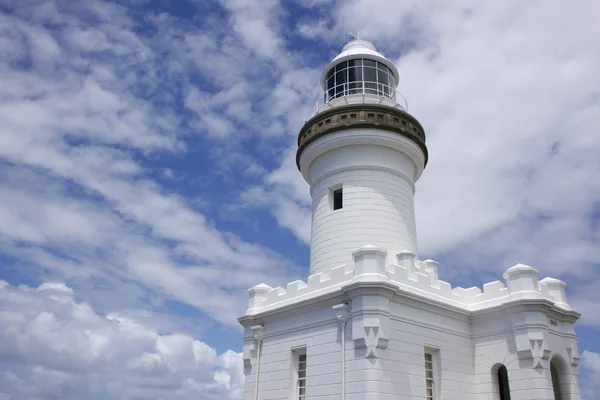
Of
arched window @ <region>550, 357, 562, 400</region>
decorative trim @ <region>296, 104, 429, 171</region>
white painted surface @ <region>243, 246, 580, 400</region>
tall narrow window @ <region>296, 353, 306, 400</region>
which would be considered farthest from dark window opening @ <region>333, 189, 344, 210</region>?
arched window @ <region>550, 357, 562, 400</region>

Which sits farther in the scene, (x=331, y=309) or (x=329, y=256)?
(x=329, y=256)

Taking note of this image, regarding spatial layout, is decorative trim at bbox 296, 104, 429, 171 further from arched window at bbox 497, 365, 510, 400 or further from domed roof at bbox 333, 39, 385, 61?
arched window at bbox 497, 365, 510, 400

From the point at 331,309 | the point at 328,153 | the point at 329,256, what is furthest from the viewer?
the point at 328,153

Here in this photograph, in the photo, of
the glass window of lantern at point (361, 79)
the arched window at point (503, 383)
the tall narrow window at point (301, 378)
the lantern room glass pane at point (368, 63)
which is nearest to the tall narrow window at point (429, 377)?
the arched window at point (503, 383)

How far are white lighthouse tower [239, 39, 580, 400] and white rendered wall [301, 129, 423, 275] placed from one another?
4 cm

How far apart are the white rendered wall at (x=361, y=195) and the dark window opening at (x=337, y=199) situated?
0.20 m

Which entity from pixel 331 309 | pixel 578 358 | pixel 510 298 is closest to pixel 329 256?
pixel 331 309

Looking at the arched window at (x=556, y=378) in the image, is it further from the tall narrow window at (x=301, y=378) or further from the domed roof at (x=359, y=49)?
the domed roof at (x=359, y=49)

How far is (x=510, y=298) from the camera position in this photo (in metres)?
14.8

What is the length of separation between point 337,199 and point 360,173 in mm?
1298

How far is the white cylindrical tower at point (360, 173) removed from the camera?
17484mm

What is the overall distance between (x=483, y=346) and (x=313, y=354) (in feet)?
17.0

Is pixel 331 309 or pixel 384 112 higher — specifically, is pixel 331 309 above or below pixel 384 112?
below

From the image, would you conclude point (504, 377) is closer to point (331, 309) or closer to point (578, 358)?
point (578, 358)
